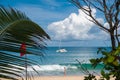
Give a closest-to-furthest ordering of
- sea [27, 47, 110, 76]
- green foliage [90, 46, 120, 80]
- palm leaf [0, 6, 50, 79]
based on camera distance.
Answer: green foliage [90, 46, 120, 80]
palm leaf [0, 6, 50, 79]
sea [27, 47, 110, 76]

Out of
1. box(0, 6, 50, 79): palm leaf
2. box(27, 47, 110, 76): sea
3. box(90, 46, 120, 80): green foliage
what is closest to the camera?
box(90, 46, 120, 80): green foliage

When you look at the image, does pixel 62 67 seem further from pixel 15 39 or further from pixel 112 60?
pixel 112 60

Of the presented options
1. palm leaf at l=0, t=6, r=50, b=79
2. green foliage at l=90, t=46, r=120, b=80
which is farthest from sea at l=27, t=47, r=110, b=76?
green foliage at l=90, t=46, r=120, b=80

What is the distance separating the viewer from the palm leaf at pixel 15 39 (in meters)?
2.35

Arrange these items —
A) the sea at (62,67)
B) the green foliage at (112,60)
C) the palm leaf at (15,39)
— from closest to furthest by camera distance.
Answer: the green foliage at (112,60) < the palm leaf at (15,39) < the sea at (62,67)

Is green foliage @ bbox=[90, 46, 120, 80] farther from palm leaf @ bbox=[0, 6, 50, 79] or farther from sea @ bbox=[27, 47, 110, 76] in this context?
palm leaf @ bbox=[0, 6, 50, 79]

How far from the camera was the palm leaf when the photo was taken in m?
2.35

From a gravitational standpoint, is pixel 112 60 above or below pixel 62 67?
below

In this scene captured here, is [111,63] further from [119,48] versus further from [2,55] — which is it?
[2,55]

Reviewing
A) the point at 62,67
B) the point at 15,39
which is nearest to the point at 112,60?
the point at 15,39

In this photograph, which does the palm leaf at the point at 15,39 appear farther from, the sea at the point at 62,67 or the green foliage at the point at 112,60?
the green foliage at the point at 112,60

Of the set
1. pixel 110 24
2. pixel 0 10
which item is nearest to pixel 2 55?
Result: pixel 0 10

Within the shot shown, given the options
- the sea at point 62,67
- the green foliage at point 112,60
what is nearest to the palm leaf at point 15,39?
the sea at point 62,67

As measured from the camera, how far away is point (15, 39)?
8.04ft
